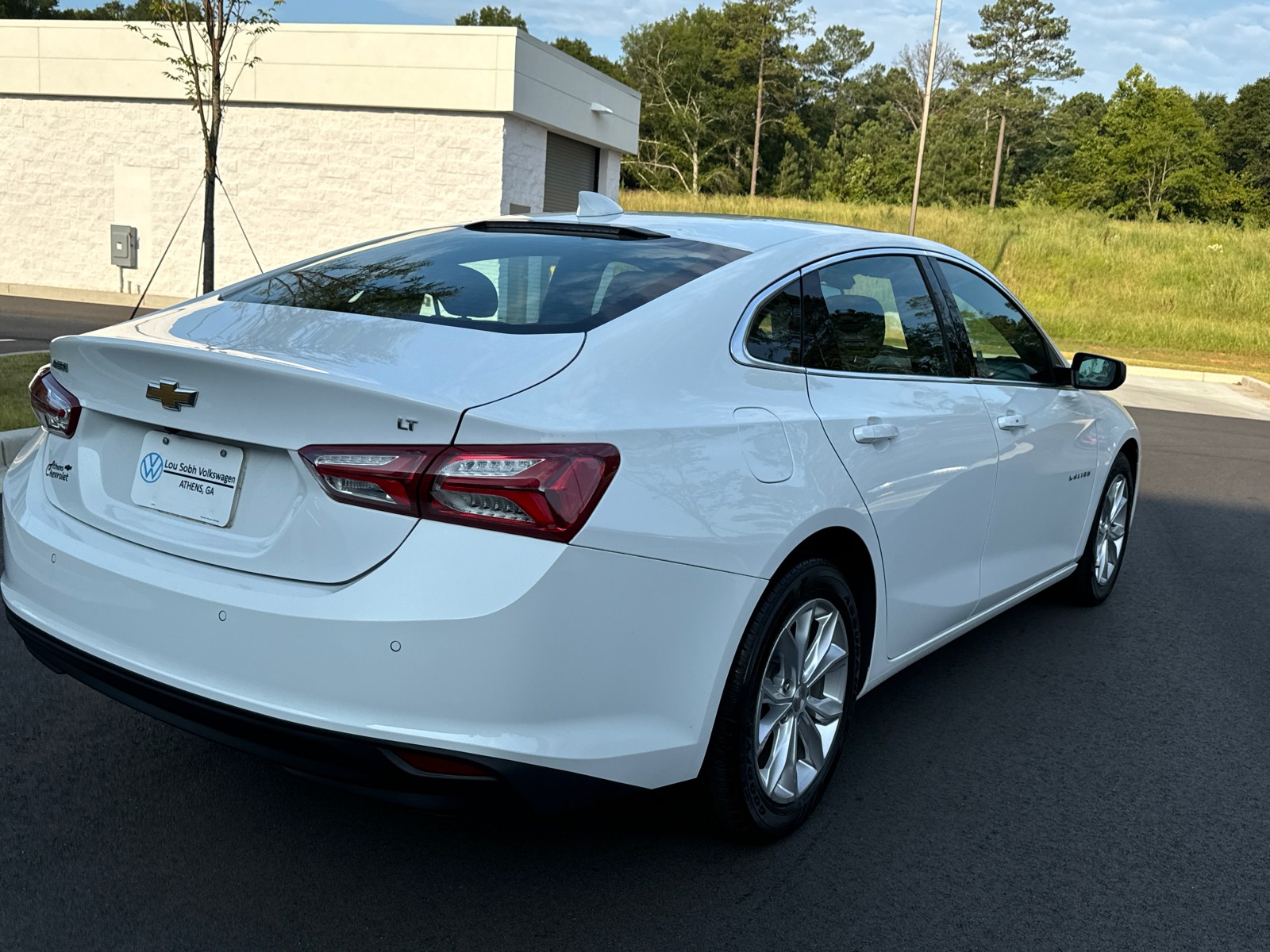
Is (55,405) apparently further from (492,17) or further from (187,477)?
(492,17)

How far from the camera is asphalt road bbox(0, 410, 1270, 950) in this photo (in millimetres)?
2646

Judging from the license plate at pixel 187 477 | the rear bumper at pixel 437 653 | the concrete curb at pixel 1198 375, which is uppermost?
the license plate at pixel 187 477

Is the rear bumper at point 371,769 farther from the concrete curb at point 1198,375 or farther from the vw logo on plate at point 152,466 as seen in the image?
the concrete curb at point 1198,375

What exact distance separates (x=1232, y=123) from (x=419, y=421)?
85242mm

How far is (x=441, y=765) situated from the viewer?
2293 mm

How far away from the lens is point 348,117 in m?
22.3

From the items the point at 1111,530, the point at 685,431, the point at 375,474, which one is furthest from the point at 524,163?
the point at 375,474

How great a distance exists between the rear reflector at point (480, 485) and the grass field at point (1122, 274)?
22.1m

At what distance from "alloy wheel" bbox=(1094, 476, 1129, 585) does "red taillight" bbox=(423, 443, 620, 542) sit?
376 centimetres

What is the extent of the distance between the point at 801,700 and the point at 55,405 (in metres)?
2.05

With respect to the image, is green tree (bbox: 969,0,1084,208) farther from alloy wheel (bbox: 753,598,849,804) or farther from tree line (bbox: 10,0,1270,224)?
alloy wheel (bbox: 753,598,849,804)

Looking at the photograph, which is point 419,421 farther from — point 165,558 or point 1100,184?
point 1100,184

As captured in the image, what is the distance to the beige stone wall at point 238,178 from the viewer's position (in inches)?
870

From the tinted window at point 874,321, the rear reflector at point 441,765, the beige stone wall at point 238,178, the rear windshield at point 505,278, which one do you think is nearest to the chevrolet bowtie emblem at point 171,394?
the rear windshield at point 505,278
